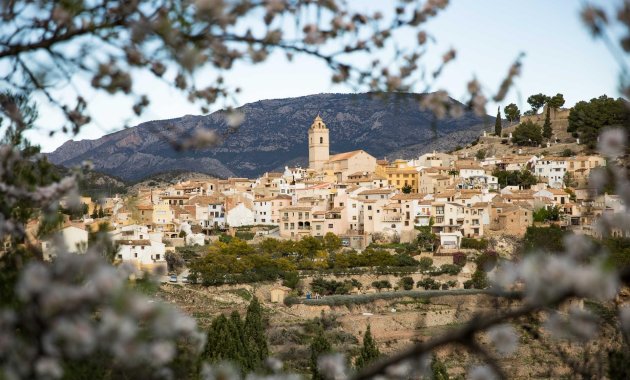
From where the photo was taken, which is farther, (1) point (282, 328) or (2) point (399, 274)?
(2) point (399, 274)

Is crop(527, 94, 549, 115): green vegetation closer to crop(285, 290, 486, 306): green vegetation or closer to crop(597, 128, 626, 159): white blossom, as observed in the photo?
crop(285, 290, 486, 306): green vegetation

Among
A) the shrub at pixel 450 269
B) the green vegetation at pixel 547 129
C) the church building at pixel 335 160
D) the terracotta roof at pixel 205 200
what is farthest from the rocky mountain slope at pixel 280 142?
the shrub at pixel 450 269

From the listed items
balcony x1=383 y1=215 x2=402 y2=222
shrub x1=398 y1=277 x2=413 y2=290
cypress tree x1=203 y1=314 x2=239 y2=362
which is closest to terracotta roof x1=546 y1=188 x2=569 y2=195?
balcony x1=383 y1=215 x2=402 y2=222

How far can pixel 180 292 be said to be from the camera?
36906 mm

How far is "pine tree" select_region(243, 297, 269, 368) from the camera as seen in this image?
21141 mm

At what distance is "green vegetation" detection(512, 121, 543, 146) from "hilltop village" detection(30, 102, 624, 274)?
5.71 m

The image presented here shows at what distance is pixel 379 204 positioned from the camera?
47906 mm

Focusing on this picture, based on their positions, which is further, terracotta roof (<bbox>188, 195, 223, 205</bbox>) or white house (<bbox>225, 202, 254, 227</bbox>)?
terracotta roof (<bbox>188, 195, 223, 205</bbox>)

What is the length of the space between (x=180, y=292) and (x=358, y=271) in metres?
8.92

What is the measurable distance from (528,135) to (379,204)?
94.6 ft

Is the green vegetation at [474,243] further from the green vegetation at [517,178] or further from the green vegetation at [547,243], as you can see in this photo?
the green vegetation at [517,178]

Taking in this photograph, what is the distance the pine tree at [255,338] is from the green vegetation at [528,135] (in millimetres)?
49992

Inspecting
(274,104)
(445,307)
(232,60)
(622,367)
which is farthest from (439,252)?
(274,104)

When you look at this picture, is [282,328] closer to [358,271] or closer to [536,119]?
[358,271]
